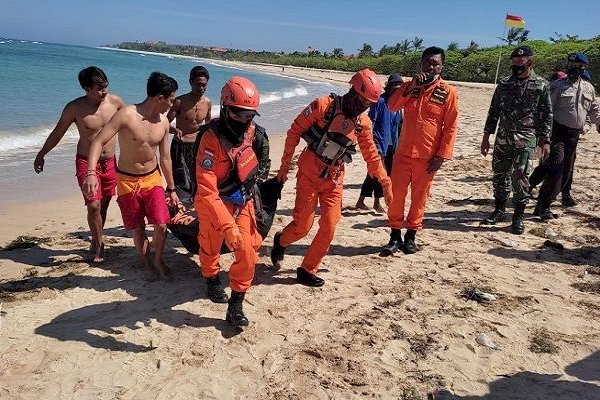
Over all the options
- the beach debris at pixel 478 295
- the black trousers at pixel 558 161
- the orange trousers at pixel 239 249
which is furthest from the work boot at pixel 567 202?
the orange trousers at pixel 239 249

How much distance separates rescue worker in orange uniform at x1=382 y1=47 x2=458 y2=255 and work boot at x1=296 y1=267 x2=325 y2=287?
119cm

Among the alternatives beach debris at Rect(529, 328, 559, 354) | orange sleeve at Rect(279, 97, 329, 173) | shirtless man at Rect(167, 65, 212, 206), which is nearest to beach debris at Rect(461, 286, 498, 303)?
beach debris at Rect(529, 328, 559, 354)

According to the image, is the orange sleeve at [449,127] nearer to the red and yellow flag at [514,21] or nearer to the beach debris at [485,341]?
the beach debris at [485,341]

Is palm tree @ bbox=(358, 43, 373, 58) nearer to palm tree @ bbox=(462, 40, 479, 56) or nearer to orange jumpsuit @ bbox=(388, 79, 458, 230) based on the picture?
palm tree @ bbox=(462, 40, 479, 56)

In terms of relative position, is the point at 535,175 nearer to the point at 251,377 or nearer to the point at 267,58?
the point at 251,377

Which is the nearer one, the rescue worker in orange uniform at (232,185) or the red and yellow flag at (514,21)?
the rescue worker in orange uniform at (232,185)

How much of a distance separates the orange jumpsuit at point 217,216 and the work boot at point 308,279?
676 mm

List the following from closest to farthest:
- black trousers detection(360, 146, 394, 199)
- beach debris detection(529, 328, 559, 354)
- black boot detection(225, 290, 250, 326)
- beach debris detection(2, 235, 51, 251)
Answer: beach debris detection(529, 328, 559, 354)
black boot detection(225, 290, 250, 326)
beach debris detection(2, 235, 51, 251)
black trousers detection(360, 146, 394, 199)

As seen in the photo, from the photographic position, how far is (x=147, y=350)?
3.23m

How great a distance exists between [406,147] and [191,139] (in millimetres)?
2445

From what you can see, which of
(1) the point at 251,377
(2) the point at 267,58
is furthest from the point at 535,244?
(2) the point at 267,58

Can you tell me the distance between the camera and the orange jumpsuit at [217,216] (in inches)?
128

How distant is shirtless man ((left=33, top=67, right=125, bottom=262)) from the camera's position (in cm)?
445

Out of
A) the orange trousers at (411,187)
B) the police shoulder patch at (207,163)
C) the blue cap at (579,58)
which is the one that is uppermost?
the blue cap at (579,58)
